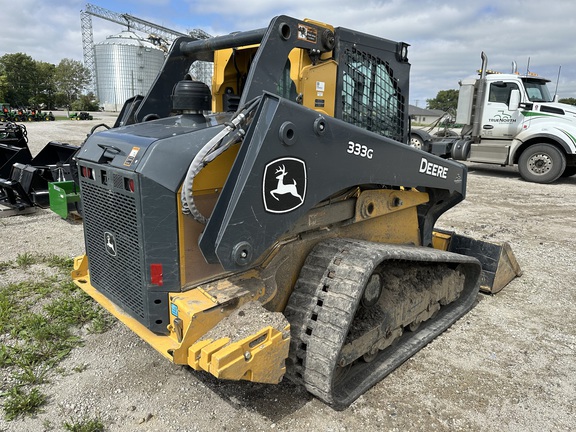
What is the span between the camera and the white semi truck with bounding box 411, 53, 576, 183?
1186 centimetres

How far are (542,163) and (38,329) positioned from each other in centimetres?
1278

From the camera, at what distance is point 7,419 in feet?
8.99

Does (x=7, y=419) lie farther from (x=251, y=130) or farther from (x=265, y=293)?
(x=251, y=130)

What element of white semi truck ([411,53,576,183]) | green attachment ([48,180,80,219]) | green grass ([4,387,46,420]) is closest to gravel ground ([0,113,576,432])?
green grass ([4,387,46,420])

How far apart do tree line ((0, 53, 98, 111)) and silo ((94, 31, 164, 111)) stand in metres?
2.68

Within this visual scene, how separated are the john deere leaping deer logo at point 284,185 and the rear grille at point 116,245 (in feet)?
2.52

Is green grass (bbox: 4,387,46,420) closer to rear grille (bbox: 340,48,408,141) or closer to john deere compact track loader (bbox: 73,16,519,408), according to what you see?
john deere compact track loader (bbox: 73,16,519,408)

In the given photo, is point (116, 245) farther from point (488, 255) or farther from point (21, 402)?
point (488, 255)

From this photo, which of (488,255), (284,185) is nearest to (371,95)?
(284,185)

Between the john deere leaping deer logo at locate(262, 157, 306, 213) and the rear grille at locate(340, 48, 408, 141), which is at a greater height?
the rear grille at locate(340, 48, 408, 141)

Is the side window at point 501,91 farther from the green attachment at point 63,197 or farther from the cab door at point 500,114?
the green attachment at point 63,197

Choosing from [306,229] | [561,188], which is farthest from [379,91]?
[561,188]

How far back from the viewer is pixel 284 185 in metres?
2.46

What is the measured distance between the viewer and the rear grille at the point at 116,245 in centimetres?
262
